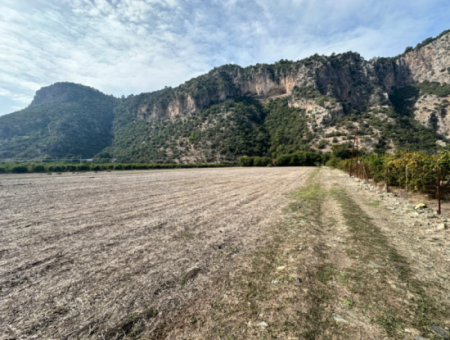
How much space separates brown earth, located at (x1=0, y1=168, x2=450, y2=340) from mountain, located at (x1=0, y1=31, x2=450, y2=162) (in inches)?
3865

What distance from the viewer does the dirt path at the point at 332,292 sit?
9.18ft

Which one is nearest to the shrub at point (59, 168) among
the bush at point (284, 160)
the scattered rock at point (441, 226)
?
the bush at point (284, 160)

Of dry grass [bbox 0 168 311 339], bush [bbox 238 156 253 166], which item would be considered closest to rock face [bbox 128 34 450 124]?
bush [bbox 238 156 253 166]

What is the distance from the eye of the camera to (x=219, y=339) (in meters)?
2.64

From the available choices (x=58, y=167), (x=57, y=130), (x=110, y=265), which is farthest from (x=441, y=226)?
(x=57, y=130)

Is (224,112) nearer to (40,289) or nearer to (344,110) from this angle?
(344,110)

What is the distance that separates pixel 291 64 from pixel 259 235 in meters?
175

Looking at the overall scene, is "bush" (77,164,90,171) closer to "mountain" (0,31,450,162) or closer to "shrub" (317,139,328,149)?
"mountain" (0,31,450,162)

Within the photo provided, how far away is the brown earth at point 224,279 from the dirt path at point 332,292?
0.07ft

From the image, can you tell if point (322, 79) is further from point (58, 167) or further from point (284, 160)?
point (58, 167)

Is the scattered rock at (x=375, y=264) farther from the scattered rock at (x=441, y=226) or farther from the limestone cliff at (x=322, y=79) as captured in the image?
the limestone cliff at (x=322, y=79)

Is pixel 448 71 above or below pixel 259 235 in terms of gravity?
above

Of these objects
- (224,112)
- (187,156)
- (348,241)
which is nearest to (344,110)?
(224,112)

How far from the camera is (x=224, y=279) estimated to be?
4105 millimetres
